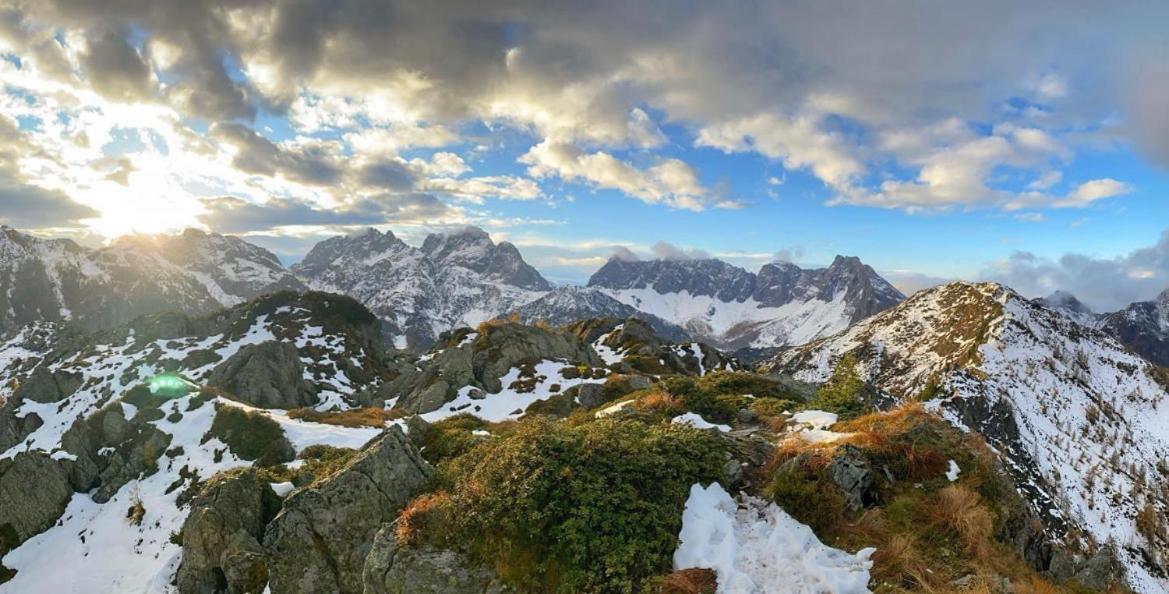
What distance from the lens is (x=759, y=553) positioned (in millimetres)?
11250

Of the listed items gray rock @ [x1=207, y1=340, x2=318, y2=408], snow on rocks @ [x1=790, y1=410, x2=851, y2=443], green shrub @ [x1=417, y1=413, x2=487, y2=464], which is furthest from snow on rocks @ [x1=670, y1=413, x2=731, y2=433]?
gray rock @ [x1=207, y1=340, x2=318, y2=408]

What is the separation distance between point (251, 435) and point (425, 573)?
110 feet

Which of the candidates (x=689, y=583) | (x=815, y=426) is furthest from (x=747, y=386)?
(x=689, y=583)

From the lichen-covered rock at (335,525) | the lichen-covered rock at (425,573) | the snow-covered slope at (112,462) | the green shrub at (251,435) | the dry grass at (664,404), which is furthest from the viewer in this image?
the green shrub at (251,435)

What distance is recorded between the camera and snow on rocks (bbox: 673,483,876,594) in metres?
10.1

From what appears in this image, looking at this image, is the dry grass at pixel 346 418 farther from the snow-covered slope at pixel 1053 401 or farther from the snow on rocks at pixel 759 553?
the snow-covered slope at pixel 1053 401

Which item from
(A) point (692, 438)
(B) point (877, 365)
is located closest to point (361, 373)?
(A) point (692, 438)

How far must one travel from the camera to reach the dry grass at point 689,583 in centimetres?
1013

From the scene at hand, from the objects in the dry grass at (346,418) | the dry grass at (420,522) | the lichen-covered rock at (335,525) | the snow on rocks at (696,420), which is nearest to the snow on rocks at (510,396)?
the dry grass at (346,418)

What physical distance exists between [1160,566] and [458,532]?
290ft

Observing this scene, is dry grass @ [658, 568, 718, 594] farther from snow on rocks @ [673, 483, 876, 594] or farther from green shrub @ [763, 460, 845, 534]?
green shrub @ [763, 460, 845, 534]

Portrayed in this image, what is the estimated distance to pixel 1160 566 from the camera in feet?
193

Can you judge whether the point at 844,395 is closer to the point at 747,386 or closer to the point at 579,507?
the point at 747,386

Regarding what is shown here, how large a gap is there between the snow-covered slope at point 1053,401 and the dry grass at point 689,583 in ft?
76.9
